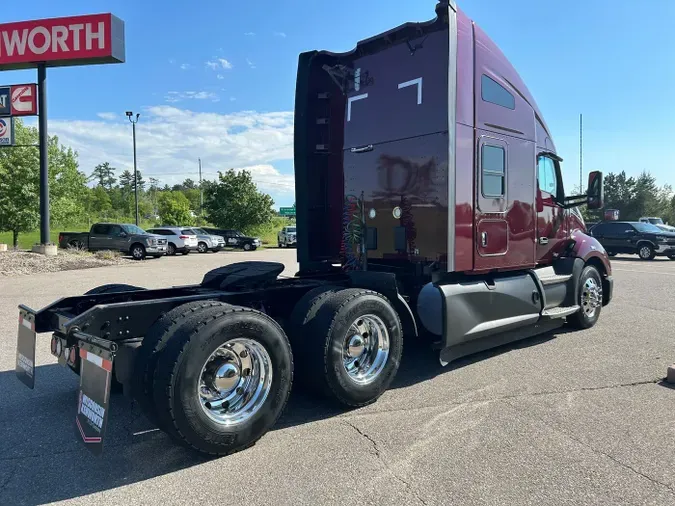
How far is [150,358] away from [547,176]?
5.80 m

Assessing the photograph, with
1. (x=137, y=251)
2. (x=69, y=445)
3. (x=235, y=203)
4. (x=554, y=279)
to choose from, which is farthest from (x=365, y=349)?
(x=235, y=203)

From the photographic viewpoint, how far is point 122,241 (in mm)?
24812

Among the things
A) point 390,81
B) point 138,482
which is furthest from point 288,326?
point 390,81

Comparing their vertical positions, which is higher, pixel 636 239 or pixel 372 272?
pixel 636 239

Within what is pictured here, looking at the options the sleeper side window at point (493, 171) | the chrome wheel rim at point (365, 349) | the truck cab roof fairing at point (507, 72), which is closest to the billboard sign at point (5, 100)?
the truck cab roof fairing at point (507, 72)

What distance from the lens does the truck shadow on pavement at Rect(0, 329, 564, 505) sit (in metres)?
3.00

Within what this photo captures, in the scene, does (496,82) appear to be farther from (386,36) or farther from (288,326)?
(288,326)

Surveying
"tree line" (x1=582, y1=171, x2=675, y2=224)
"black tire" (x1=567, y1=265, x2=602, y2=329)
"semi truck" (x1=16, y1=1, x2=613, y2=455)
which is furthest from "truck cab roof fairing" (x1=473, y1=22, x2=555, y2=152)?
"tree line" (x1=582, y1=171, x2=675, y2=224)

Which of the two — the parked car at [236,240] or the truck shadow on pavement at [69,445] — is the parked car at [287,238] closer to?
the parked car at [236,240]

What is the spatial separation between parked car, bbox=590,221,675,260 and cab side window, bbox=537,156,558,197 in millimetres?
17959

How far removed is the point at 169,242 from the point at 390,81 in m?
25.4

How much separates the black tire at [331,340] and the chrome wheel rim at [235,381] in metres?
0.44

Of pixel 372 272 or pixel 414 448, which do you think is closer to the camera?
pixel 414 448

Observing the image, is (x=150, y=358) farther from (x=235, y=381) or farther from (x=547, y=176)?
(x=547, y=176)
